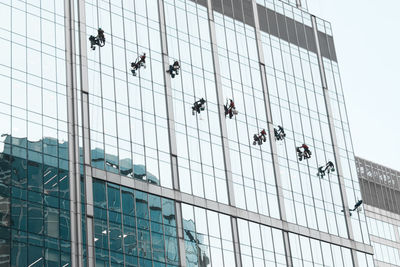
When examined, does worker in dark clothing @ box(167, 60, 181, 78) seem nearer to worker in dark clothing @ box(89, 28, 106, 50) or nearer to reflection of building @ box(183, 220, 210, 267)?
worker in dark clothing @ box(89, 28, 106, 50)

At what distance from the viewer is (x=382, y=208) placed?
11744cm

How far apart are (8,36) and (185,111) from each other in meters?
19.2

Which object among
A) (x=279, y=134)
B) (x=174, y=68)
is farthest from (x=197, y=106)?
(x=279, y=134)

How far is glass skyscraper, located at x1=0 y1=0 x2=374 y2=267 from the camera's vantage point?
71.0 meters

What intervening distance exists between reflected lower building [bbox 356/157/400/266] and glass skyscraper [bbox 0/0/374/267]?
15.1 meters

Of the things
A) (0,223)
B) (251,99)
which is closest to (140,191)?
(0,223)

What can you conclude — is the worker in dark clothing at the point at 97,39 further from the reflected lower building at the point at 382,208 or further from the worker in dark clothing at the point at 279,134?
the reflected lower building at the point at 382,208

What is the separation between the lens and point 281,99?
318ft

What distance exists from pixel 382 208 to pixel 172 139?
43.8 metres

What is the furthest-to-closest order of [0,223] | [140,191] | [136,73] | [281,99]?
1. [281,99]
2. [136,73]
3. [140,191]
4. [0,223]

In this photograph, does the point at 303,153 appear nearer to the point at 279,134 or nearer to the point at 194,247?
the point at 279,134

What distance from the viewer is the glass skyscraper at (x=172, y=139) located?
2795 inches

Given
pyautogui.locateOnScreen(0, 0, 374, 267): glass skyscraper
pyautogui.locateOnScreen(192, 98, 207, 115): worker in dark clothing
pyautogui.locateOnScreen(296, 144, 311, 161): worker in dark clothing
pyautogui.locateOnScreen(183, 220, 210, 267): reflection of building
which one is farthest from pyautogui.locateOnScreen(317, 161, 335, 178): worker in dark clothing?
pyautogui.locateOnScreen(183, 220, 210, 267): reflection of building

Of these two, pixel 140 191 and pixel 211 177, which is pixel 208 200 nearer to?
pixel 211 177
